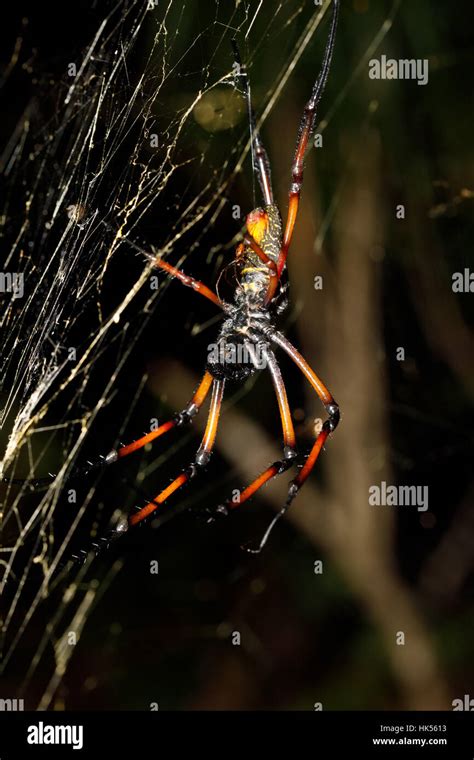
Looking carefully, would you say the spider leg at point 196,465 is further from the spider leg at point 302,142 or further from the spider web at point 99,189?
the spider leg at point 302,142

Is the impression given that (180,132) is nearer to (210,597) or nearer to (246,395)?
(246,395)

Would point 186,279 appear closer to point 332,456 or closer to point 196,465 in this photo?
point 196,465

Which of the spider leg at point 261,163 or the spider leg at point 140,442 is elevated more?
the spider leg at point 261,163

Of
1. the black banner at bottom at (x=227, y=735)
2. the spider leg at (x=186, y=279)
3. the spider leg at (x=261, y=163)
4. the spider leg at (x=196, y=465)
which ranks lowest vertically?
the black banner at bottom at (x=227, y=735)

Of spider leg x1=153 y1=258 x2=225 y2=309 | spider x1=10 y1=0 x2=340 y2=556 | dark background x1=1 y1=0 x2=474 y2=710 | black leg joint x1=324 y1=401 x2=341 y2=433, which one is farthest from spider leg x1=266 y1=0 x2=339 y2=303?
dark background x1=1 y1=0 x2=474 y2=710

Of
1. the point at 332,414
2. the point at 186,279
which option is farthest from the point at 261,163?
the point at 332,414

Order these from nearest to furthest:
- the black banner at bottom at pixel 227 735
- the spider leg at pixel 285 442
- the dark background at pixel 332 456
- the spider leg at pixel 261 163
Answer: the spider leg at pixel 261 163 < the spider leg at pixel 285 442 < the black banner at bottom at pixel 227 735 < the dark background at pixel 332 456

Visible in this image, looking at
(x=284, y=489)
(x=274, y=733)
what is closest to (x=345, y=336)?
(x=284, y=489)

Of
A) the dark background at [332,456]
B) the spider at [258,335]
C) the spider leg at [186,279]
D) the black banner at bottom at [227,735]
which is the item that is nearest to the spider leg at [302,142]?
the spider at [258,335]
